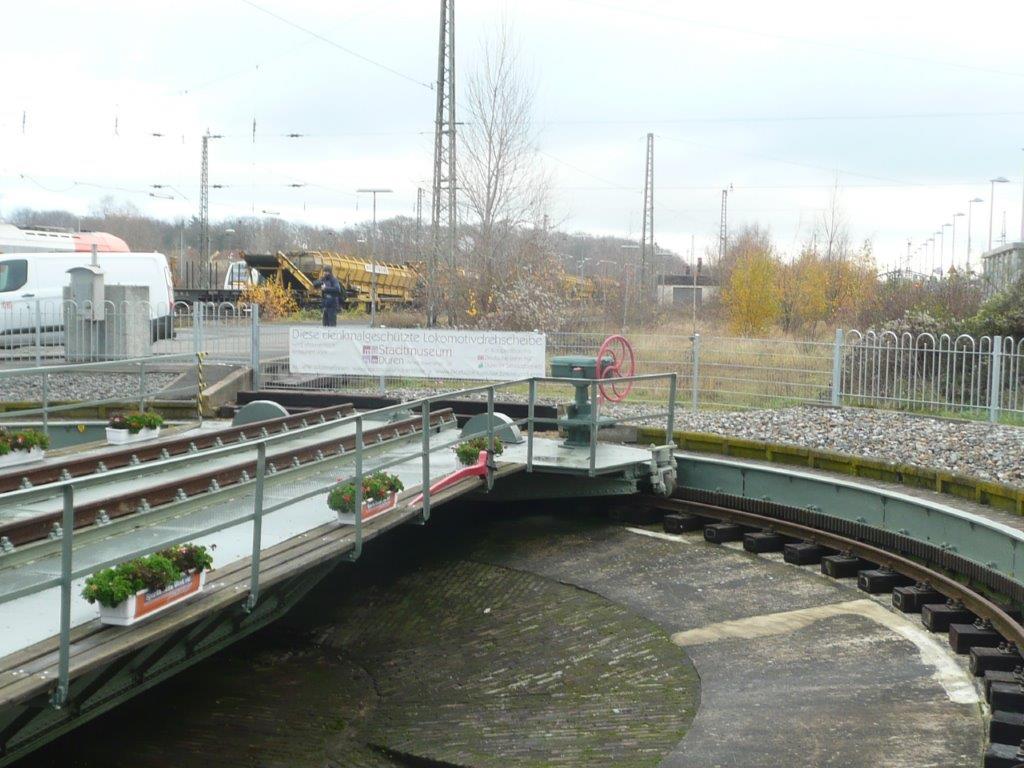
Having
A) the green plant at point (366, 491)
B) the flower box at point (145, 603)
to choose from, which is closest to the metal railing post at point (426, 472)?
the green plant at point (366, 491)

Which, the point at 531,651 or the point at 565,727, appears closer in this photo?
the point at 565,727

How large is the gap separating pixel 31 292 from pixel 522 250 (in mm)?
12741

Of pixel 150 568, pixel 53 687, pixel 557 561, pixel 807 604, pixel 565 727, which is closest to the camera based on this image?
pixel 53 687

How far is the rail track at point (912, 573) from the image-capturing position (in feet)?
24.0

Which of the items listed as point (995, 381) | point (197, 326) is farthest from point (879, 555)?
point (197, 326)

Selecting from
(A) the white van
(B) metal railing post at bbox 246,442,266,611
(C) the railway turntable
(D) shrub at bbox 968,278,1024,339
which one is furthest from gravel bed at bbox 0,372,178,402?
(D) shrub at bbox 968,278,1024,339

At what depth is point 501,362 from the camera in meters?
19.3

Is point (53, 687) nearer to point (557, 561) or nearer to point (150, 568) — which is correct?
point (150, 568)

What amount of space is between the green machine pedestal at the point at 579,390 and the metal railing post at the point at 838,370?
234 inches

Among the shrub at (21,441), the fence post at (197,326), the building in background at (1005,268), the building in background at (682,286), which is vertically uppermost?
the building in background at (682,286)

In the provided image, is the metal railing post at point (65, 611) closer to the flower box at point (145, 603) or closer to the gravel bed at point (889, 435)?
the flower box at point (145, 603)

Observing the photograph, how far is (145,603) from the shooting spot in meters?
6.27

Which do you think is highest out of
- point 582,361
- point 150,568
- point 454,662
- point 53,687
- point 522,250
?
point 522,250

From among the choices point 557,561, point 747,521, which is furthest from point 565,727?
point 747,521
